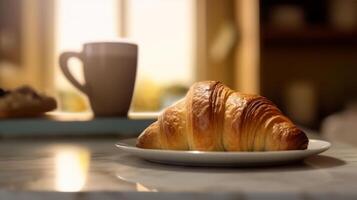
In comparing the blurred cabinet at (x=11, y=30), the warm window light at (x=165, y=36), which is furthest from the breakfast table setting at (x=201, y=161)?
the blurred cabinet at (x=11, y=30)

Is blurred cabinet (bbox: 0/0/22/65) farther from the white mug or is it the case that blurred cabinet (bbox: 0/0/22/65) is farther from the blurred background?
the white mug

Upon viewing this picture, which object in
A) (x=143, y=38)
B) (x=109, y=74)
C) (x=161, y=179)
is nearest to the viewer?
(x=161, y=179)

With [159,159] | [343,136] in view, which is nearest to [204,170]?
[159,159]

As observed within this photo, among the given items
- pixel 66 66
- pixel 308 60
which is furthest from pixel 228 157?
pixel 308 60

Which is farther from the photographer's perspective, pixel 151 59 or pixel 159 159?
pixel 151 59

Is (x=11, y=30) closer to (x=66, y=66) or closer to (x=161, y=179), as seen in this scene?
(x=66, y=66)

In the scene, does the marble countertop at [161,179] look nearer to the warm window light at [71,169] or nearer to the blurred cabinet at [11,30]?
the warm window light at [71,169]

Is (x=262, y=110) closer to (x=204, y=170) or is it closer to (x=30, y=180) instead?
(x=204, y=170)

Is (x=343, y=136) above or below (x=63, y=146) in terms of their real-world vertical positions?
below
